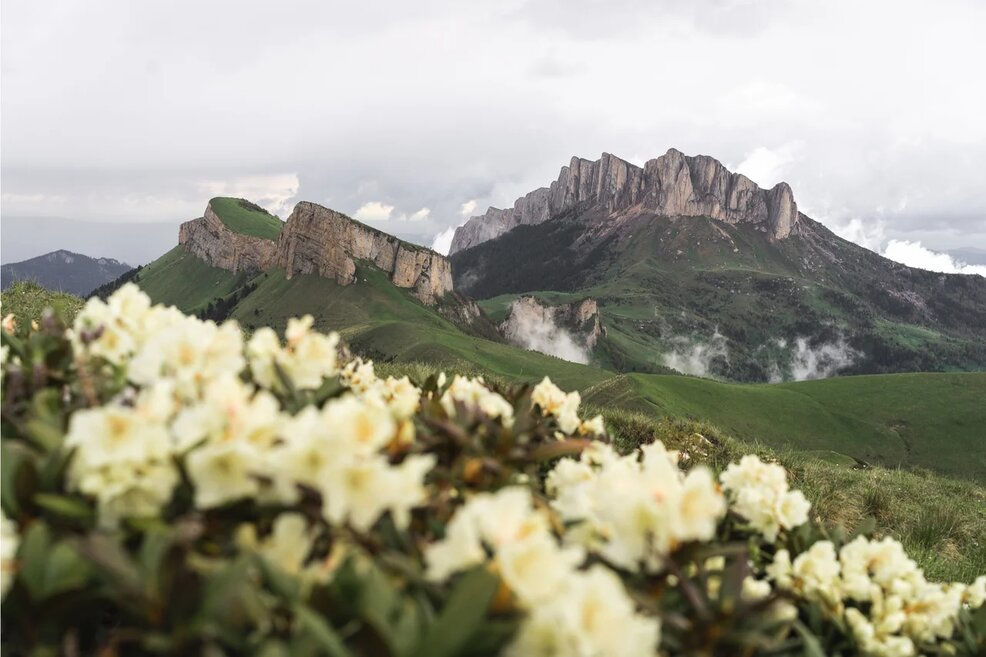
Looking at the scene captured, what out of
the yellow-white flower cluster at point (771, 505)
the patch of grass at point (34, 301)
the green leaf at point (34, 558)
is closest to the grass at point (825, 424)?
the patch of grass at point (34, 301)

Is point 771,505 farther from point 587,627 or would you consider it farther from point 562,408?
point 587,627

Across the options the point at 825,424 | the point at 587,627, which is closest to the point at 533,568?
the point at 587,627

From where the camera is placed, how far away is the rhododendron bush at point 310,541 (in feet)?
4.79

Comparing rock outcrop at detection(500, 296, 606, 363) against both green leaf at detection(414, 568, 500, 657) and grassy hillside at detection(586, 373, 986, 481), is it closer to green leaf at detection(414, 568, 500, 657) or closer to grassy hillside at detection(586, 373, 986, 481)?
grassy hillside at detection(586, 373, 986, 481)

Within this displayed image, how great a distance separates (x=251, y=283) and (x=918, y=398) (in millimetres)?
171317

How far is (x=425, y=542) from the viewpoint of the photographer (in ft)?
6.05

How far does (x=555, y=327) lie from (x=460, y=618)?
188033 millimetres

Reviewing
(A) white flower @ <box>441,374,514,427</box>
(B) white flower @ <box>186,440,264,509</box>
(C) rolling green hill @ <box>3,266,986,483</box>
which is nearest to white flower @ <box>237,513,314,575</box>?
(B) white flower @ <box>186,440,264,509</box>

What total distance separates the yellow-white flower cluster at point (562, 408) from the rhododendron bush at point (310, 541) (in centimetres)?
110

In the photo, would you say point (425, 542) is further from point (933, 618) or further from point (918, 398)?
point (918, 398)

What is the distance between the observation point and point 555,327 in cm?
18850

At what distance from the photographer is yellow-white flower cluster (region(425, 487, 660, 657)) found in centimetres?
142

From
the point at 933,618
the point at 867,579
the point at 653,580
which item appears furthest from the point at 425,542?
the point at 933,618

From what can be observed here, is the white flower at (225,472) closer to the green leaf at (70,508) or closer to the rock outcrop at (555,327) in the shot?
the green leaf at (70,508)
